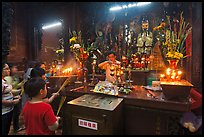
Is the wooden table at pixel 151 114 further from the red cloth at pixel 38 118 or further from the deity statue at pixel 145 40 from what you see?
the deity statue at pixel 145 40

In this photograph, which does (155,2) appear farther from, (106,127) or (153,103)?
(106,127)

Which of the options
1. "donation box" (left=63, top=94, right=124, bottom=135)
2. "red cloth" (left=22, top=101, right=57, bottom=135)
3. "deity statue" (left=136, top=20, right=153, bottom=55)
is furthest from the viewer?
"deity statue" (left=136, top=20, right=153, bottom=55)

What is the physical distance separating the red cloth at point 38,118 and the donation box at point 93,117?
0.35 metres

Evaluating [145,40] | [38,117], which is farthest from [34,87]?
[145,40]

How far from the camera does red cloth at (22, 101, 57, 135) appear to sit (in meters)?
1.37

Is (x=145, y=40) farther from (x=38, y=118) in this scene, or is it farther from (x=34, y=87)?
(x=38, y=118)

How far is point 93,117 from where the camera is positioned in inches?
62.1

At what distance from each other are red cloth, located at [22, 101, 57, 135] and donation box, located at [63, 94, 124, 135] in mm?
350

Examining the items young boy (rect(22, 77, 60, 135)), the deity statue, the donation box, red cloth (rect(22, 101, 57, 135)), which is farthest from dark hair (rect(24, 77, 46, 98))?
the deity statue

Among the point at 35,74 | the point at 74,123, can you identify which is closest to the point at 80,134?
the point at 74,123

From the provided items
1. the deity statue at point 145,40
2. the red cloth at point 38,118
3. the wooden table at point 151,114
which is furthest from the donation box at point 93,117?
the deity statue at point 145,40

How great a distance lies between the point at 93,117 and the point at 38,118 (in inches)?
23.3

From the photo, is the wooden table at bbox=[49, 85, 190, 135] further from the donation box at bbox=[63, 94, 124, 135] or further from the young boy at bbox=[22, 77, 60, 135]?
the young boy at bbox=[22, 77, 60, 135]

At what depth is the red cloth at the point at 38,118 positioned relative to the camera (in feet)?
4.49
